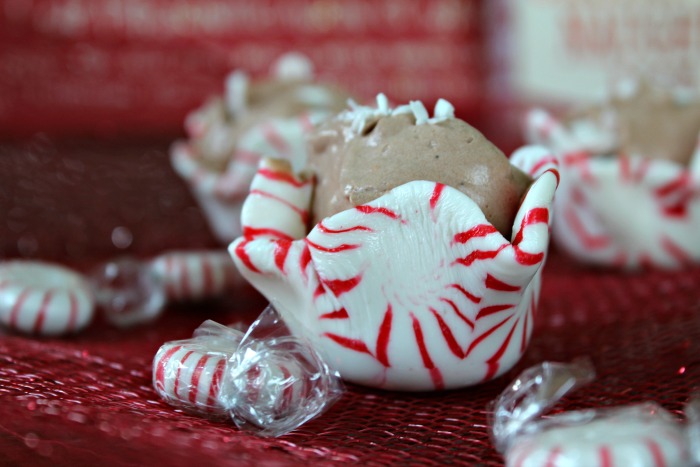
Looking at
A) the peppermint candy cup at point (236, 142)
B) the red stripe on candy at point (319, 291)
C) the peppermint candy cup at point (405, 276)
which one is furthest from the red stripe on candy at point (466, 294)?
the peppermint candy cup at point (236, 142)

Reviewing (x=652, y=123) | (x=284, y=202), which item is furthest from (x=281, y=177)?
(x=652, y=123)

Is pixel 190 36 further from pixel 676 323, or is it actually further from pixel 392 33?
pixel 676 323

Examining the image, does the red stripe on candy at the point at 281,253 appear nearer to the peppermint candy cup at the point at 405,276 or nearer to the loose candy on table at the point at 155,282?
the peppermint candy cup at the point at 405,276

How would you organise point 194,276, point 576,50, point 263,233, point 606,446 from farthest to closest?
point 576,50 < point 194,276 < point 263,233 < point 606,446

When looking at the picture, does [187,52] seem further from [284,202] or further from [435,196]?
[435,196]

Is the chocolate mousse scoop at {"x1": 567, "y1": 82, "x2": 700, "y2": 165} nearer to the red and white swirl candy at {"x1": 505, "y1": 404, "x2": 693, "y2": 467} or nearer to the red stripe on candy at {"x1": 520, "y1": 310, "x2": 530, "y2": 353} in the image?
the red stripe on candy at {"x1": 520, "y1": 310, "x2": 530, "y2": 353}

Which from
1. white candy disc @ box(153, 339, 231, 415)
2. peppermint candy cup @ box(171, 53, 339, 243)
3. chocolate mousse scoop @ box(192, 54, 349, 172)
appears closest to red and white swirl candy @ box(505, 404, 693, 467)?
white candy disc @ box(153, 339, 231, 415)
